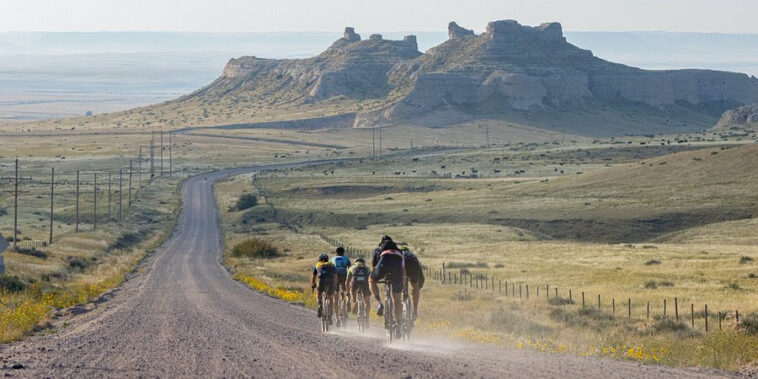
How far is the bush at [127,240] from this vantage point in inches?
3147

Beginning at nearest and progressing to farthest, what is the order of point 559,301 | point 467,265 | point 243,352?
point 243,352 → point 559,301 → point 467,265

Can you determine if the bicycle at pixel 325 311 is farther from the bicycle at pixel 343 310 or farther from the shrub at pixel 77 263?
the shrub at pixel 77 263

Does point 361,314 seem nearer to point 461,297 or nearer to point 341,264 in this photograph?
point 341,264

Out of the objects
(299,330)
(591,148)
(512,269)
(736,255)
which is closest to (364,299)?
(299,330)

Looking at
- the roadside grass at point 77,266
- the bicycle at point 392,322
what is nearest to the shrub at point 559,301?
the bicycle at point 392,322

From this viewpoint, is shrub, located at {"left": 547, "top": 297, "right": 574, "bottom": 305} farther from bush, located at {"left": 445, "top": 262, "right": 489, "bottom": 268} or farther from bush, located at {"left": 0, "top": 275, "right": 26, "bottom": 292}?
bush, located at {"left": 0, "top": 275, "right": 26, "bottom": 292}

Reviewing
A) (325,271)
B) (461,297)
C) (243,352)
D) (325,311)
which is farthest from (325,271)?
(461,297)

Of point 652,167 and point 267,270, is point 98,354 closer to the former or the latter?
point 267,270

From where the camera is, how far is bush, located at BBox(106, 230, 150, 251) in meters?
79.9

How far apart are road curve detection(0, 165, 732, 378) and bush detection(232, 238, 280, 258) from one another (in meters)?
36.0

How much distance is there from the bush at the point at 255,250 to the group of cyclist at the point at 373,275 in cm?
4315

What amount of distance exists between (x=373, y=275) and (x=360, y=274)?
2372 millimetres

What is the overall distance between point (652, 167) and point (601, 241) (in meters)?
35.7

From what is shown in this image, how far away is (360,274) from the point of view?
27.3m
